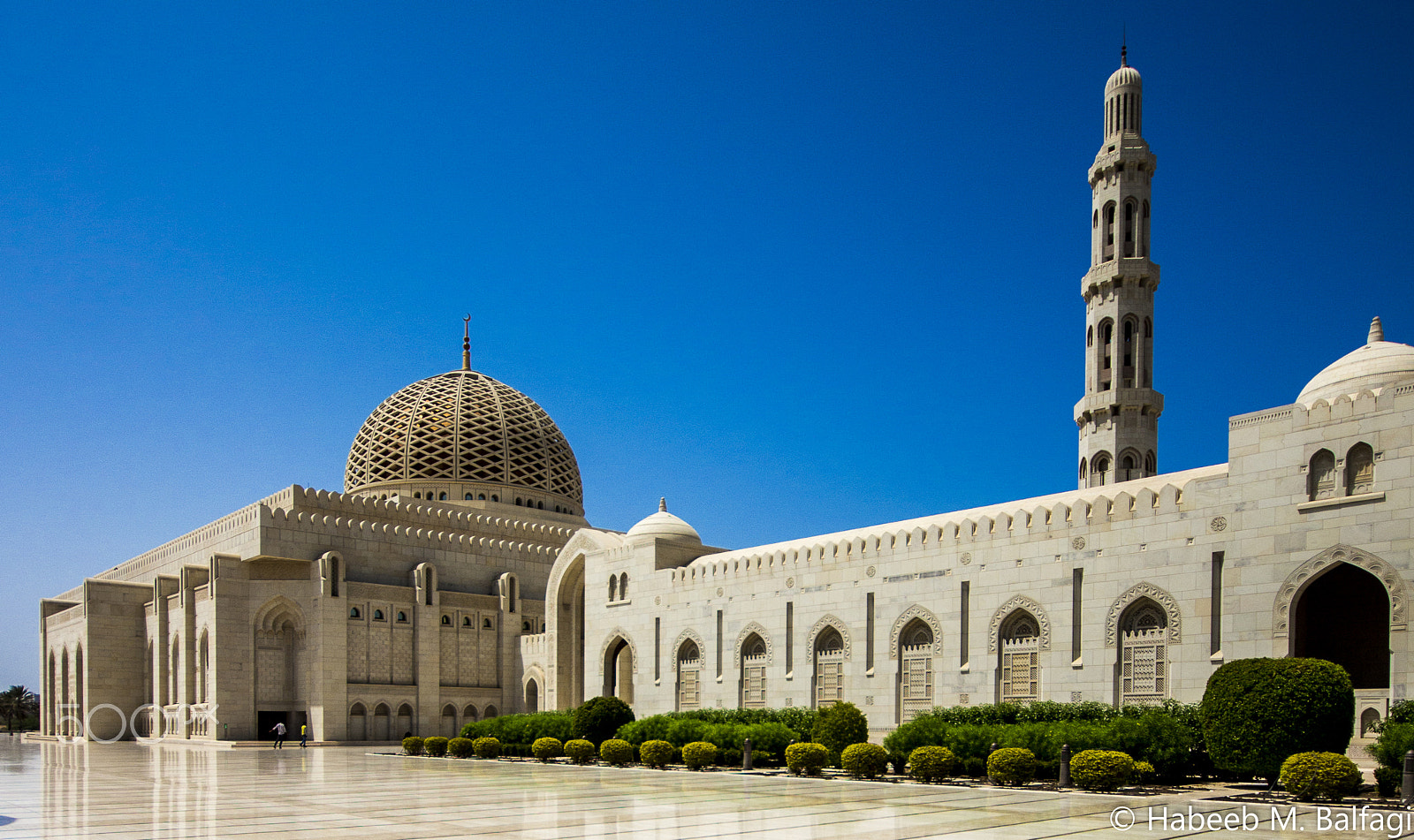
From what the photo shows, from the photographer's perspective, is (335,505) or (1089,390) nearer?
(1089,390)

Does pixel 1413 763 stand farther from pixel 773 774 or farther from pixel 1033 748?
pixel 773 774

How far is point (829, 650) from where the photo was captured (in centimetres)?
2839

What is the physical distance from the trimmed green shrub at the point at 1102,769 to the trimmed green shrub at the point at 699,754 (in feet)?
25.2

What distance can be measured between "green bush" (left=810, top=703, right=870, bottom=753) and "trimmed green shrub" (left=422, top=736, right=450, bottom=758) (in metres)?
10.6

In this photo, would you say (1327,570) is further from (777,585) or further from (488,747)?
(488,747)

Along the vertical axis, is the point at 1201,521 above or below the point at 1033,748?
above

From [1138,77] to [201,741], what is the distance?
114 feet

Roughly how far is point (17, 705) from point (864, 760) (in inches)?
2660

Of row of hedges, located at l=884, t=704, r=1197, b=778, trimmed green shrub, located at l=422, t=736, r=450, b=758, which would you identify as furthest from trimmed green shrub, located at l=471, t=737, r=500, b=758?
row of hedges, located at l=884, t=704, r=1197, b=778

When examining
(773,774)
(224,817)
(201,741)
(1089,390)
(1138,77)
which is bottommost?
(201,741)

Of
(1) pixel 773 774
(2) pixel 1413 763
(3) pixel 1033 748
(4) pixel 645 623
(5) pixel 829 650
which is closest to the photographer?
(2) pixel 1413 763

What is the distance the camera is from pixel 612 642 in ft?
118

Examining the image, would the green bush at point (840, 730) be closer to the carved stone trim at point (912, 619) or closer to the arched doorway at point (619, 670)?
the carved stone trim at point (912, 619)

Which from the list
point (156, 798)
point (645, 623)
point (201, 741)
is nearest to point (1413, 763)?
point (156, 798)
